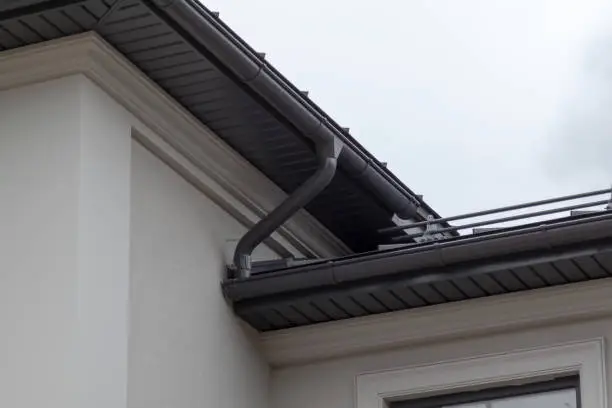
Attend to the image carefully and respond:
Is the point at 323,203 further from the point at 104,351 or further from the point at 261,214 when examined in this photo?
the point at 104,351

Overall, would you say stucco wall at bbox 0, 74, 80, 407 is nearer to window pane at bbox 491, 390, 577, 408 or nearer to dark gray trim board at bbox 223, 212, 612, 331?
dark gray trim board at bbox 223, 212, 612, 331

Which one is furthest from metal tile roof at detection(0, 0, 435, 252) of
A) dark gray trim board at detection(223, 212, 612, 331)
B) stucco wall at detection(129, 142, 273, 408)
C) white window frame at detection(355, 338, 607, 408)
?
white window frame at detection(355, 338, 607, 408)

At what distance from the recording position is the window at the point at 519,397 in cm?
1049

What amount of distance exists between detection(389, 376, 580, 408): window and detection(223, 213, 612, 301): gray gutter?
879 millimetres

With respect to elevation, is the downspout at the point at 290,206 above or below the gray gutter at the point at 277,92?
below

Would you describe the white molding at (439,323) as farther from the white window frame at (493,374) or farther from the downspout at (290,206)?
the downspout at (290,206)

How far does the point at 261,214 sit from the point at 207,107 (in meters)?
1.12

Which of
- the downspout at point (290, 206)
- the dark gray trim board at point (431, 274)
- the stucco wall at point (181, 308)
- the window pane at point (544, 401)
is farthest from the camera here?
the downspout at point (290, 206)

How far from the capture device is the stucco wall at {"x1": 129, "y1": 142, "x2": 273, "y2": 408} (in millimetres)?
10250

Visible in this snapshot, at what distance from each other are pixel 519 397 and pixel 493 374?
0.71 ft

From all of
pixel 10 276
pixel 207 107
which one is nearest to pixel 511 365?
pixel 207 107

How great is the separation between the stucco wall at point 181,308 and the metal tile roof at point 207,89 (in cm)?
→ 47

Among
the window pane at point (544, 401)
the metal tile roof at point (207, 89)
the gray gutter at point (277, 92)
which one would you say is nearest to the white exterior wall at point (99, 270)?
the metal tile roof at point (207, 89)

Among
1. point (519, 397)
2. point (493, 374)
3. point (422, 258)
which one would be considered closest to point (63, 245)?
point (422, 258)
